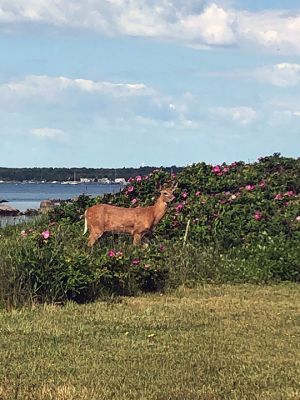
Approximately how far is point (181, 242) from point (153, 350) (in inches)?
309

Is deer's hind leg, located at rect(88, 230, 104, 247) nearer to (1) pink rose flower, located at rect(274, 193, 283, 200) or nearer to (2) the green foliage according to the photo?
(2) the green foliage

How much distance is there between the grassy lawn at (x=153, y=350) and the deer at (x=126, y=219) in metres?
5.01

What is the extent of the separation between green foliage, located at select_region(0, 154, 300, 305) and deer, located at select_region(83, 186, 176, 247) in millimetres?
295

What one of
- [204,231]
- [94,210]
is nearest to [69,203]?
[94,210]

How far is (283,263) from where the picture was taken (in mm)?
14188

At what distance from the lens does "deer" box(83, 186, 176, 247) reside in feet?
54.5

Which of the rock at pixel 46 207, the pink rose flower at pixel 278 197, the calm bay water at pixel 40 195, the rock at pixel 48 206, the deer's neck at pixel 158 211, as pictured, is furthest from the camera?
the calm bay water at pixel 40 195

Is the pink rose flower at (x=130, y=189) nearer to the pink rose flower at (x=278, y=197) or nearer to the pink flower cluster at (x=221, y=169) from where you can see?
the pink flower cluster at (x=221, y=169)

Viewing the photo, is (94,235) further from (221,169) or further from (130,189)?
(221,169)

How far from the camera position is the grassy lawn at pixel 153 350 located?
6586 millimetres

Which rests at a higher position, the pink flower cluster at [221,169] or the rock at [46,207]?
the pink flower cluster at [221,169]

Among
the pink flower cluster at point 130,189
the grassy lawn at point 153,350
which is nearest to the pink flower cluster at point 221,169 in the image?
the pink flower cluster at point 130,189

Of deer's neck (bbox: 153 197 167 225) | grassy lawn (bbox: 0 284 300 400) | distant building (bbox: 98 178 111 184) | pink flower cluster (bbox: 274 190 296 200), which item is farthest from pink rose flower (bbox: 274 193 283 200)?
distant building (bbox: 98 178 111 184)

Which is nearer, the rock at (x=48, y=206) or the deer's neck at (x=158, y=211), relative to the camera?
the deer's neck at (x=158, y=211)
